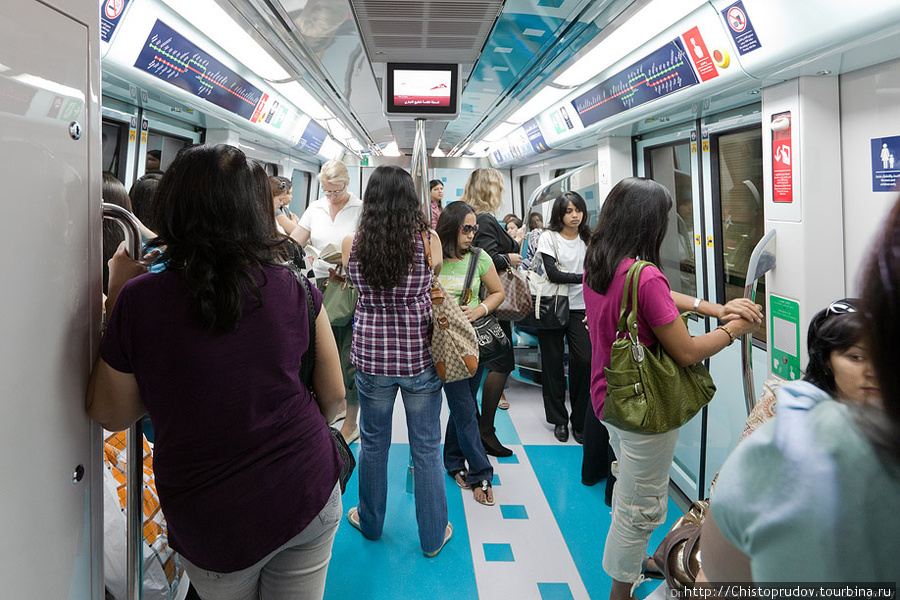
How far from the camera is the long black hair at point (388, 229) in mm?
2672

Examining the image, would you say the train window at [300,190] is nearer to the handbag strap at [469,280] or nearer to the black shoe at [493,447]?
the black shoe at [493,447]

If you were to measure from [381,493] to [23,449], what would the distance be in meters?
2.20

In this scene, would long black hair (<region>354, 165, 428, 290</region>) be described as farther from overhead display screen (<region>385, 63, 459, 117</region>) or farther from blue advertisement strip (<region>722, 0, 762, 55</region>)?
overhead display screen (<region>385, 63, 459, 117</region>)

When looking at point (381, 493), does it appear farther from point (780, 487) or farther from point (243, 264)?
point (780, 487)

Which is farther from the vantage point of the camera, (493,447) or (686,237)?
(493,447)

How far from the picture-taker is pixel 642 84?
3.52 m

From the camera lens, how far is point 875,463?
24.2 inches

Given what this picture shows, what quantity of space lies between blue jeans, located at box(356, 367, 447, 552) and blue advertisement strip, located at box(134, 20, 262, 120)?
7.04 ft

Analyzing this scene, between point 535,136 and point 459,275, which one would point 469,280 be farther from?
point 535,136

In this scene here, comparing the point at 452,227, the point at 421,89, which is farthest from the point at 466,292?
the point at 421,89

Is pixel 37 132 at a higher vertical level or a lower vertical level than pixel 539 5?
lower

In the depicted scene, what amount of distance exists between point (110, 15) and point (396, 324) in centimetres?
201

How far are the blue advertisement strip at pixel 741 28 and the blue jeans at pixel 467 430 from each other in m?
2.18

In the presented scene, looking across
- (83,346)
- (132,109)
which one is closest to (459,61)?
(132,109)
